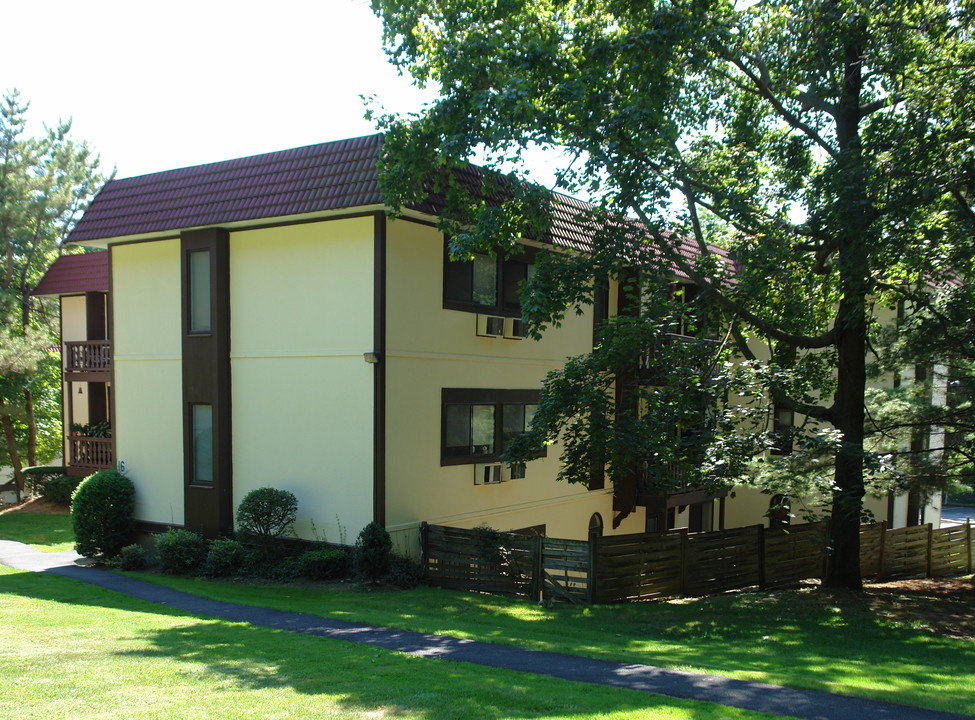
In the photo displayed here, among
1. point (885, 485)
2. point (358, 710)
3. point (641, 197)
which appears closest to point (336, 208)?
point (641, 197)

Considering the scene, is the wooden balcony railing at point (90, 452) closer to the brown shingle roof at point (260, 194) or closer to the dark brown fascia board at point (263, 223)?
the dark brown fascia board at point (263, 223)

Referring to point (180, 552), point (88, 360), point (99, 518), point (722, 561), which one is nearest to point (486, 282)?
point (722, 561)

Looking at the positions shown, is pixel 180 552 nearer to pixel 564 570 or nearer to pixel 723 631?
pixel 564 570

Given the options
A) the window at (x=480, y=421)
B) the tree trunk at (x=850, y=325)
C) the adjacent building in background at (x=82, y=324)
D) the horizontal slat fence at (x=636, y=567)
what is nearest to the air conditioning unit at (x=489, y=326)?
the window at (x=480, y=421)

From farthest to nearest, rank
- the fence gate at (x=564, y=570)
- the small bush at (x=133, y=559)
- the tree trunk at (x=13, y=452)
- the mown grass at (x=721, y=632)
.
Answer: the tree trunk at (x=13, y=452), the small bush at (x=133, y=559), the fence gate at (x=564, y=570), the mown grass at (x=721, y=632)

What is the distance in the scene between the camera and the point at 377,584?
44.3 feet

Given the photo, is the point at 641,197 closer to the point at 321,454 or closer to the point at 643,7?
the point at 643,7

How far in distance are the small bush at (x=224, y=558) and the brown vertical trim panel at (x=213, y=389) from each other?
1169 millimetres

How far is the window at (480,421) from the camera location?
1558 centimetres

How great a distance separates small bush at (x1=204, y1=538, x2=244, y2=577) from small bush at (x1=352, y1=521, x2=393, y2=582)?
2433 mm

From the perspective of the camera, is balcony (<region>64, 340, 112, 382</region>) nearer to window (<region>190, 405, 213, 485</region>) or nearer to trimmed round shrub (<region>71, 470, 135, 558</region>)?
trimmed round shrub (<region>71, 470, 135, 558</region>)

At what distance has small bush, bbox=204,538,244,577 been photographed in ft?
46.9

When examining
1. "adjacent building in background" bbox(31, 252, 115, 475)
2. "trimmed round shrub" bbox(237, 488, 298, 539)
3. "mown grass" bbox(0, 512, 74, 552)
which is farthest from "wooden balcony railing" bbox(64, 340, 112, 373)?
"trimmed round shrub" bbox(237, 488, 298, 539)

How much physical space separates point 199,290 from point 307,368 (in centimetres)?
328
